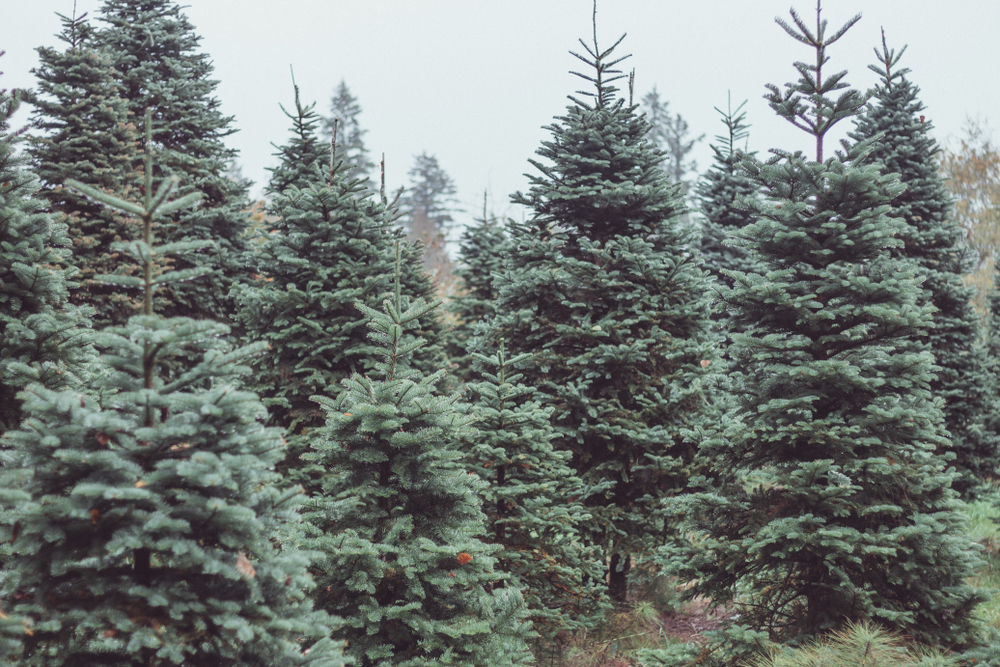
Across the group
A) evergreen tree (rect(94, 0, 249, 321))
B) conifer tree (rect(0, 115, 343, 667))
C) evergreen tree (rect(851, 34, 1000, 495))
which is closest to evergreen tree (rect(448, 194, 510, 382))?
evergreen tree (rect(94, 0, 249, 321))

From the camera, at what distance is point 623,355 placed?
765cm

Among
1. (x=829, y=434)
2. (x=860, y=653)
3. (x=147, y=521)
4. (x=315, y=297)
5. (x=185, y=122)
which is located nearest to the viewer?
(x=147, y=521)

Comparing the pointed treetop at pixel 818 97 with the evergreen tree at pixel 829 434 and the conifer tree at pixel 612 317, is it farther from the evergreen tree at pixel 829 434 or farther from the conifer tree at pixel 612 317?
the conifer tree at pixel 612 317

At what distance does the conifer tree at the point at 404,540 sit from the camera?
3.92 metres

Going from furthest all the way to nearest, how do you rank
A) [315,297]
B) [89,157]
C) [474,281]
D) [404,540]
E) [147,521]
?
1. [474,281]
2. [89,157]
3. [315,297]
4. [404,540]
5. [147,521]

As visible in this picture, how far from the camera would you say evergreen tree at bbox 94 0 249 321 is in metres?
12.1

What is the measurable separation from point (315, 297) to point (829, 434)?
5666mm

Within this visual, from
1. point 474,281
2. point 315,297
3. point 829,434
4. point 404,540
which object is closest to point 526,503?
point 404,540

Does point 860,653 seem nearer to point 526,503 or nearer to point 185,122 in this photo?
→ point 526,503

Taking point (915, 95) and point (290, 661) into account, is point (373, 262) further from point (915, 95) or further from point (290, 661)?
point (915, 95)

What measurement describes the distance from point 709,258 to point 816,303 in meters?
9.57

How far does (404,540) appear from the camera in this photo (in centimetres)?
419

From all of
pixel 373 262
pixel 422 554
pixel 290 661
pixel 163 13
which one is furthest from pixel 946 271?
pixel 163 13

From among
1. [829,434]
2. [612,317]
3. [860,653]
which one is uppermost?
[612,317]
